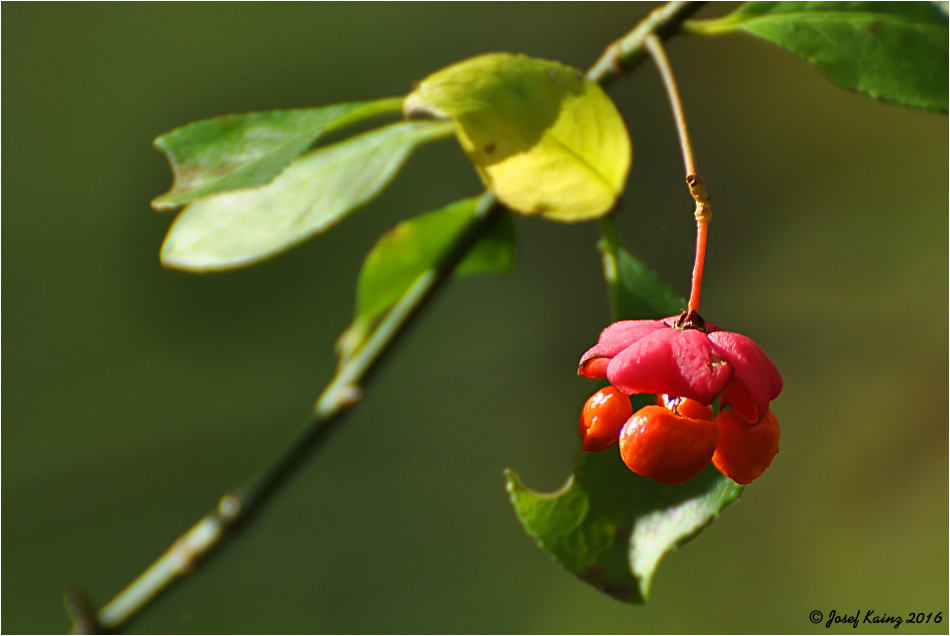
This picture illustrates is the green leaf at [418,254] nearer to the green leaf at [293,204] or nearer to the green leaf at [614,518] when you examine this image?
the green leaf at [293,204]

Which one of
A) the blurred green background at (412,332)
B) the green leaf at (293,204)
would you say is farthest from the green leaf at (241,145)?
the blurred green background at (412,332)

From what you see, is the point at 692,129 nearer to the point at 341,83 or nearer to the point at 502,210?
the point at 341,83

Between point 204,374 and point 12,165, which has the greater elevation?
point 12,165

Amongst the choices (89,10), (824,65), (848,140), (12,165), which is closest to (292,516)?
(12,165)

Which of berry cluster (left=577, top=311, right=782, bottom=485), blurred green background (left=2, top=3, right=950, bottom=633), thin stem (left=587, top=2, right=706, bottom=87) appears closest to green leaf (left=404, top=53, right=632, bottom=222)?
thin stem (left=587, top=2, right=706, bottom=87)

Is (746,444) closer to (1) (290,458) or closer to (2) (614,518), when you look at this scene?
(2) (614,518)

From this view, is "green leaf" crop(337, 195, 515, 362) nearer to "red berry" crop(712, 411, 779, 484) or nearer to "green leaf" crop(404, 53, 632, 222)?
"green leaf" crop(404, 53, 632, 222)
